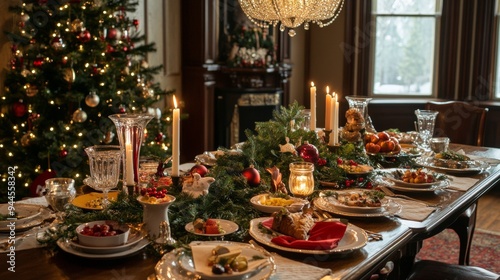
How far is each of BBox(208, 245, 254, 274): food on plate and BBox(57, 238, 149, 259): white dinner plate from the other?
0.77 ft

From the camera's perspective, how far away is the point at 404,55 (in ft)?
19.6

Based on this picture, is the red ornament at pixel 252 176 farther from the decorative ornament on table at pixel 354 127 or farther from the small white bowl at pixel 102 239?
the decorative ornament on table at pixel 354 127

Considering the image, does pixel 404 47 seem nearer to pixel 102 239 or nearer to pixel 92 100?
pixel 92 100

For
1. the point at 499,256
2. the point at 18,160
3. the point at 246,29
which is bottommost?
the point at 499,256

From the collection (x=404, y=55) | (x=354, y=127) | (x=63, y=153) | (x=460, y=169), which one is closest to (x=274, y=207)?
(x=354, y=127)

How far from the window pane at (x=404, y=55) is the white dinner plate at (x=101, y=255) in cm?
478

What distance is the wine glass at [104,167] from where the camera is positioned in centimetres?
180

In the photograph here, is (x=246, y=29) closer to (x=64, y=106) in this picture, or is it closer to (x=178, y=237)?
(x=64, y=106)

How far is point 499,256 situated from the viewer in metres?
3.81

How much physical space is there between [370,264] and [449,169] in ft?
4.01

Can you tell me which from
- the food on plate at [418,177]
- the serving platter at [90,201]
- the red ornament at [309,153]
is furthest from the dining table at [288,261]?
the red ornament at [309,153]

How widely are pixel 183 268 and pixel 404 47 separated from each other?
5.00 meters

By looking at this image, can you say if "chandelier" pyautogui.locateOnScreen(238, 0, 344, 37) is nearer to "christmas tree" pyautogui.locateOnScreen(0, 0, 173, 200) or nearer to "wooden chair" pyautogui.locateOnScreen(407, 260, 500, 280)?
"christmas tree" pyautogui.locateOnScreen(0, 0, 173, 200)

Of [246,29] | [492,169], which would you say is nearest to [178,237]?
[492,169]
